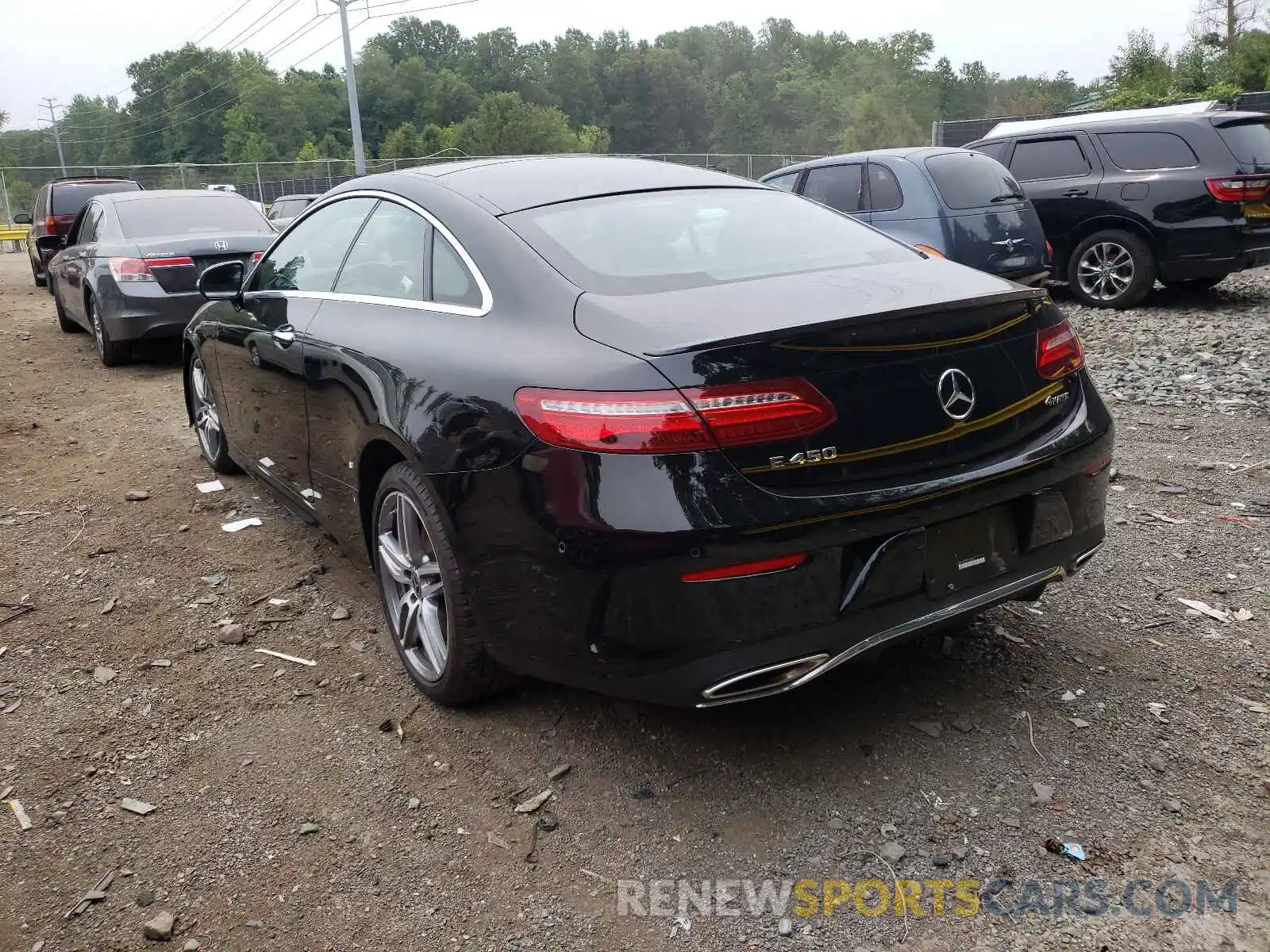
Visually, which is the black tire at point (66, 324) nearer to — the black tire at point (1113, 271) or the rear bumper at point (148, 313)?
the rear bumper at point (148, 313)

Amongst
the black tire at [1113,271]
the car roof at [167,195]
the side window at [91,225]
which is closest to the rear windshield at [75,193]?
the side window at [91,225]

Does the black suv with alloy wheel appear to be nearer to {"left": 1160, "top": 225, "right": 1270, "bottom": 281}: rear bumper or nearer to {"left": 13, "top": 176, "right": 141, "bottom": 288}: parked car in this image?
{"left": 1160, "top": 225, "right": 1270, "bottom": 281}: rear bumper

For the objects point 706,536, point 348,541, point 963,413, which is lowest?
point 348,541

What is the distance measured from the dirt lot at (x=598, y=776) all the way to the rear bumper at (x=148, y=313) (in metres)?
4.82

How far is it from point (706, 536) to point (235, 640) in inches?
87.6

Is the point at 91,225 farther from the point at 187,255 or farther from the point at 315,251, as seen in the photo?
the point at 315,251

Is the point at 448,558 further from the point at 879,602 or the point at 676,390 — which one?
the point at 879,602

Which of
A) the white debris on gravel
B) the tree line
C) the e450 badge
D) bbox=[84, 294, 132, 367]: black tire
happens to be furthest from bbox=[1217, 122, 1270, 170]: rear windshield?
the tree line

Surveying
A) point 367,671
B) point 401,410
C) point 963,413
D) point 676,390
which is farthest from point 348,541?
point 963,413

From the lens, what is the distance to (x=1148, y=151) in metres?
9.94

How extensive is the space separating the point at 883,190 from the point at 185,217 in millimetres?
6356

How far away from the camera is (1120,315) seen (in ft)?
32.1

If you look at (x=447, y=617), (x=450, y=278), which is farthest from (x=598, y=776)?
(x=450, y=278)

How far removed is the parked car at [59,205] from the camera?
15.7 metres
